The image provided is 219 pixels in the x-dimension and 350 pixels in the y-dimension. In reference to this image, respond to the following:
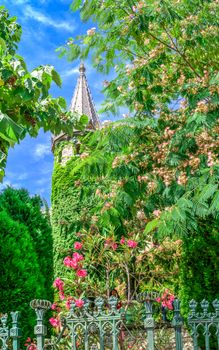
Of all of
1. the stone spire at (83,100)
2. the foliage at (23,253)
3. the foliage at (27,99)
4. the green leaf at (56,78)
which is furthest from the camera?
the stone spire at (83,100)

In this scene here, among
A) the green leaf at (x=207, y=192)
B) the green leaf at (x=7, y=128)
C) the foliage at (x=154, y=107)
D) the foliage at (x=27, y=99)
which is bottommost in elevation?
the green leaf at (x=7, y=128)

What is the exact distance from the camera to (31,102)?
5.50m

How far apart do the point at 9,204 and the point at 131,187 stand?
6.04m

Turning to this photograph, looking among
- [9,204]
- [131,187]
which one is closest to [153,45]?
[131,187]

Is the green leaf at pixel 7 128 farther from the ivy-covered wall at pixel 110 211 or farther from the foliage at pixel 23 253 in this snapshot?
the foliage at pixel 23 253

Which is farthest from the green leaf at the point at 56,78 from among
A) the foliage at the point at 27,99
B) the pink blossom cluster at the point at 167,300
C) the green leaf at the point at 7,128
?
the pink blossom cluster at the point at 167,300

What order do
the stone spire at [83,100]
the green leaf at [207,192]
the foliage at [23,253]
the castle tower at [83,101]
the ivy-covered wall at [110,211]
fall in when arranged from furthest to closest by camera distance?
the stone spire at [83,100] → the castle tower at [83,101] → the foliage at [23,253] → the ivy-covered wall at [110,211] → the green leaf at [207,192]

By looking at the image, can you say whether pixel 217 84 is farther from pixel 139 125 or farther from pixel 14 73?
pixel 14 73

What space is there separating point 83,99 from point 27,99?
50.9ft

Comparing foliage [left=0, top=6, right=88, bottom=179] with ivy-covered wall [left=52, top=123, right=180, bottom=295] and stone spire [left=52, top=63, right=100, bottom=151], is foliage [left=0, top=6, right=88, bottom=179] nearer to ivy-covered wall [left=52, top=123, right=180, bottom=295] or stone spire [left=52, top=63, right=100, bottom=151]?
ivy-covered wall [left=52, top=123, right=180, bottom=295]

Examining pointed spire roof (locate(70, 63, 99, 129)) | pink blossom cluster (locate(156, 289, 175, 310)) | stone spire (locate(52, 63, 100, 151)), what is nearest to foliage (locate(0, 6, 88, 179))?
pink blossom cluster (locate(156, 289, 175, 310))

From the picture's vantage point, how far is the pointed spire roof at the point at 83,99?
19828 millimetres

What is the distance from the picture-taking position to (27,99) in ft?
16.3

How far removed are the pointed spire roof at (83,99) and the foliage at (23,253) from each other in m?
6.26
